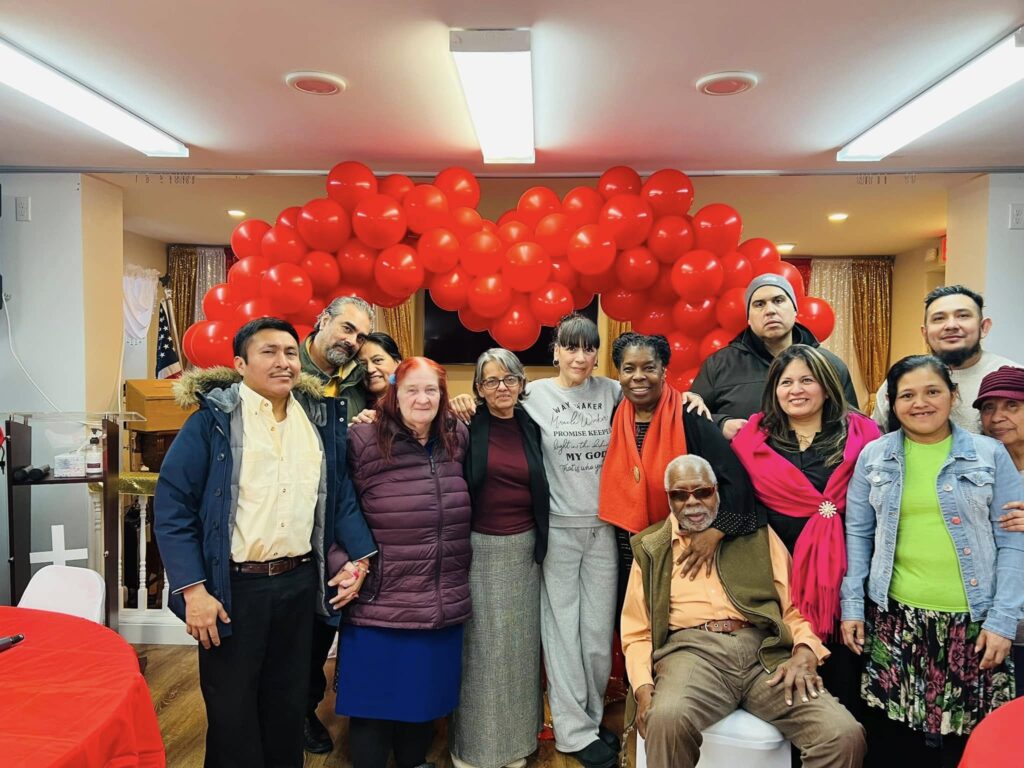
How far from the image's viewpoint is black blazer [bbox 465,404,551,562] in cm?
224

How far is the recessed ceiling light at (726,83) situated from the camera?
8.40 ft

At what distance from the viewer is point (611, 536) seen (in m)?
2.37

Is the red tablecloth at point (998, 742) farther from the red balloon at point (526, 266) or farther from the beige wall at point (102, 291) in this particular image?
the beige wall at point (102, 291)

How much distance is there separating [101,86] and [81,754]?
2.65m

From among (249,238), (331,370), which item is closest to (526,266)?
(331,370)

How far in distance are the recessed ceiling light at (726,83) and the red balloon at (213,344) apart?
247cm

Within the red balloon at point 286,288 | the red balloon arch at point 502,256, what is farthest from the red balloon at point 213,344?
the red balloon at point 286,288

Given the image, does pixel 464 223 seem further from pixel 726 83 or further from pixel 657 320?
pixel 726 83

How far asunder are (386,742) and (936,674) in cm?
167

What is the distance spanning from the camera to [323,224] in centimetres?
318

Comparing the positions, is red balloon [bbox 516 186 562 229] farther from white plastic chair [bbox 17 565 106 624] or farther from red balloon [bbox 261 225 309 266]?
white plastic chair [bbox 17 565 106 624]

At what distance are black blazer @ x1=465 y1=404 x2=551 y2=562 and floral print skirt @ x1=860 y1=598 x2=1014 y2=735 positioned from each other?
1.07 meters

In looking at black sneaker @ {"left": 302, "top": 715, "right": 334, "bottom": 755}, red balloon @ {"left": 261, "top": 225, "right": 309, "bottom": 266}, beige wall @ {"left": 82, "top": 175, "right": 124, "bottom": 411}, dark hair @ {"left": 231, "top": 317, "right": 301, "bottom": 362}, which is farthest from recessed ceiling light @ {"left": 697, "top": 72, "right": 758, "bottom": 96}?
beige wall @ {"left": 82, "top": 175, "right": 124, "bottom": 411}

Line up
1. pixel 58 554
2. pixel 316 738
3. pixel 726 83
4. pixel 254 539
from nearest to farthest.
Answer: pixel 254 539, pixel 316 738, pixel 726 83, pixel 58 554
